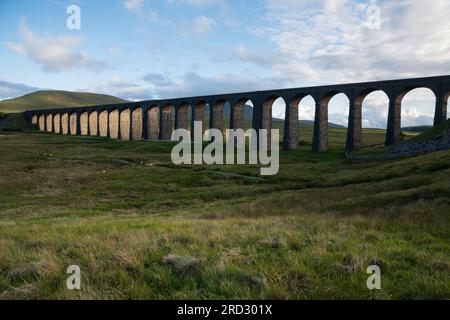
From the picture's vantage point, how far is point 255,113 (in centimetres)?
6619

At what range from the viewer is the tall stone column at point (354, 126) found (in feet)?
172

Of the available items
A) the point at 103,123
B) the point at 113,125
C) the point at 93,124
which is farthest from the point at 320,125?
the point at 93,124

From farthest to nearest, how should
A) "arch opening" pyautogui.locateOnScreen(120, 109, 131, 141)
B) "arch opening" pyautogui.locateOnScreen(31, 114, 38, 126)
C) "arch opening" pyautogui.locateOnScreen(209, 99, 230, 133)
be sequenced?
"arch opening" pyautogui.locateOnScreen(31, 114, 38, 126) < "arch opening" pyautogui.locateOnScreen(120, 109, 131, 141) < "arch opening" pyautogui.locateOnScreen(209, 99, 230, 133)

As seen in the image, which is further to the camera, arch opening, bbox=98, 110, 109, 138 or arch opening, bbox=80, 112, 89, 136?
arch opening, bbox=80, 112, 89, 136

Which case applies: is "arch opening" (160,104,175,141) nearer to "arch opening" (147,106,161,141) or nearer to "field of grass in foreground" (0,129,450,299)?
"arch opening" (147,106,161,141)

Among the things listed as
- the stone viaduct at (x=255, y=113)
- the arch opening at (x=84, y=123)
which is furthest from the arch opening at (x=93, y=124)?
the arch opening at (x=84, y=123)

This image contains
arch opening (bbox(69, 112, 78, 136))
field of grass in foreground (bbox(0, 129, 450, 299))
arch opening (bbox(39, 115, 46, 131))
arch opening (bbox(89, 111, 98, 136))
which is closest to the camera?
field of grass in foreground (bbox(0, 129, 450, 299))

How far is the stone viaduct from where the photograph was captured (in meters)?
48.6

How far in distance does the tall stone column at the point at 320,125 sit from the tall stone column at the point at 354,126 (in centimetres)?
435

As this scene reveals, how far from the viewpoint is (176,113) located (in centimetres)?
8556

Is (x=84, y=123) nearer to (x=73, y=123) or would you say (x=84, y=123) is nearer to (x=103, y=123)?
(x=73, y=123)

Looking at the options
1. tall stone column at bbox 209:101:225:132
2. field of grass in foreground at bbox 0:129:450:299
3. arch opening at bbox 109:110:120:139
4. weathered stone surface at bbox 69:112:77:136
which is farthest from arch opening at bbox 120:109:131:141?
field of grass in foreground at bbox 0:129:450:299
